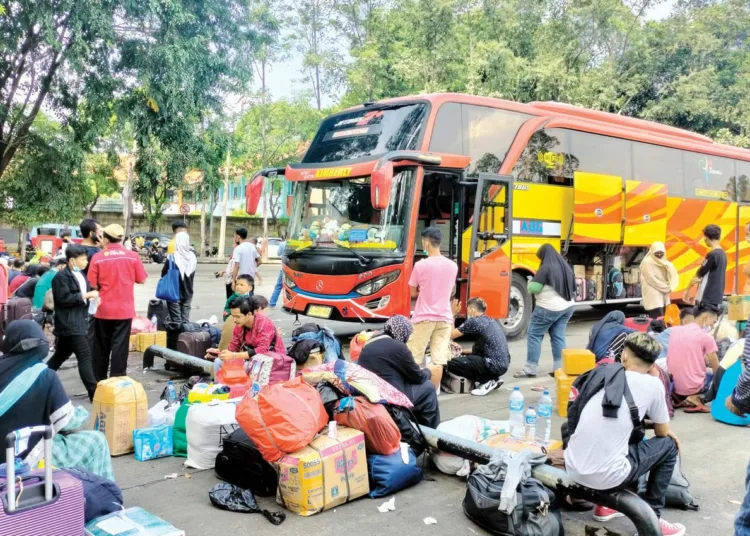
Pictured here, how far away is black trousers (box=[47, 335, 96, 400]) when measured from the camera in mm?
6715

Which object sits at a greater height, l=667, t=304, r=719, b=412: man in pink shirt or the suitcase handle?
the suitcase handle

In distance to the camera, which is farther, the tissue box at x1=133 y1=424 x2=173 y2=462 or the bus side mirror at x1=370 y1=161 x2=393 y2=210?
the bus side mirror at x1=370 y1=161 x2=393 y2=210

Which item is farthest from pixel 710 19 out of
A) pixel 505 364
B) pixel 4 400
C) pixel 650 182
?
pixel 4 400

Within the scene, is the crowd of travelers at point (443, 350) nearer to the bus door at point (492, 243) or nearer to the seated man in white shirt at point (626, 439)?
the seated man in white shirt at point (626, 439)

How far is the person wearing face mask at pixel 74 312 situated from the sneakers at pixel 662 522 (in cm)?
500

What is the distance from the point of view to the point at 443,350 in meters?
7.50

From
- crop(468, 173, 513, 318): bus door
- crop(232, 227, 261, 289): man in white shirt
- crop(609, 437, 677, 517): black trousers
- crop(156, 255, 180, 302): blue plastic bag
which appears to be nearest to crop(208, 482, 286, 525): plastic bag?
crop(609, 437, 677, 517): black trousers

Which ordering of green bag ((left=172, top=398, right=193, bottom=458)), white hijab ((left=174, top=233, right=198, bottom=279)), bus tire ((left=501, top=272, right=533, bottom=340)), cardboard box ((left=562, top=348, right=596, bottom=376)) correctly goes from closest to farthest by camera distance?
1. green bag ((left=172, top=398, right=193, bottom=458))
2. cardboard box ((left=562, top=348, right=596, bottom=376))
3. white hijab ((left=174, top=233, right=198, bottom=279))
4. bus tire ((left=501, top=272, right=533, bottom=340))

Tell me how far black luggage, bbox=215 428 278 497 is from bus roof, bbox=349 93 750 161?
6.68 m

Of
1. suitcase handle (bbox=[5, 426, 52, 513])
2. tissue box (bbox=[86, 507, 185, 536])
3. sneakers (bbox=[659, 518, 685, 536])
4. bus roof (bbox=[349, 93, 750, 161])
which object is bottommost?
sneakers (bbox=[659, 518, 685, 536])

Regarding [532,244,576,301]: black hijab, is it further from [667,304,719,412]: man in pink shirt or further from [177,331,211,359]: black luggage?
[177,331,211,359]: black luggage

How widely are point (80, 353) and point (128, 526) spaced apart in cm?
364

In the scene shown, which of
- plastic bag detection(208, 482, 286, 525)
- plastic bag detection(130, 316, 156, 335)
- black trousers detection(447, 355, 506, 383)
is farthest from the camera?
plastic bag detection(130, 316, 156, 335)

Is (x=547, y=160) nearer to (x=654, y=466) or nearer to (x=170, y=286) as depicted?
(x=170, y=286)
